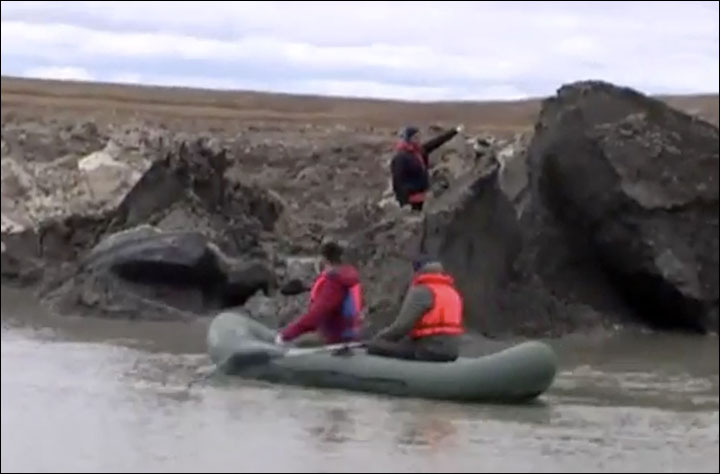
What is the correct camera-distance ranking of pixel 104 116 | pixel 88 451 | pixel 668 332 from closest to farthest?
1. pixel 88 451
2. pixel 668 332
3. pixel 104 116

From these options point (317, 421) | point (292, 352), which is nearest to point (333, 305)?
point (292, 352)

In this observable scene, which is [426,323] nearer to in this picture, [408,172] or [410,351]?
[410,351]

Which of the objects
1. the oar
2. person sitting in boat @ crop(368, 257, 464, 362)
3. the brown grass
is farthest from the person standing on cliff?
the brown grass

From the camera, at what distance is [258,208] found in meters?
21.7

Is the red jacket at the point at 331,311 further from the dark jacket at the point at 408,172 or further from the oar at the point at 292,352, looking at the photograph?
the dark jacket at the point at 408,172

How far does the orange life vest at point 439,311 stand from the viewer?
12766 mm

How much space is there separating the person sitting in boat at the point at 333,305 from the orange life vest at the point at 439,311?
0.78 metres

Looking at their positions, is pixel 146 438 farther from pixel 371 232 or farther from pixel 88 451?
pixel 371 232

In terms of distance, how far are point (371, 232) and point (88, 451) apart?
30.4ft

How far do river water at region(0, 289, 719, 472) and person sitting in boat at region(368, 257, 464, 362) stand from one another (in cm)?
41

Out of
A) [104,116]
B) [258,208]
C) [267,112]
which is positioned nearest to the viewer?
[258,208]

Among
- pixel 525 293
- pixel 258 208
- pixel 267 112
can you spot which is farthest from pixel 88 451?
pixel 267 112

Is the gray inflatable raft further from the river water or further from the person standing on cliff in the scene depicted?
the person standing on cliff

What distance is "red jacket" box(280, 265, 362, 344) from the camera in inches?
532
